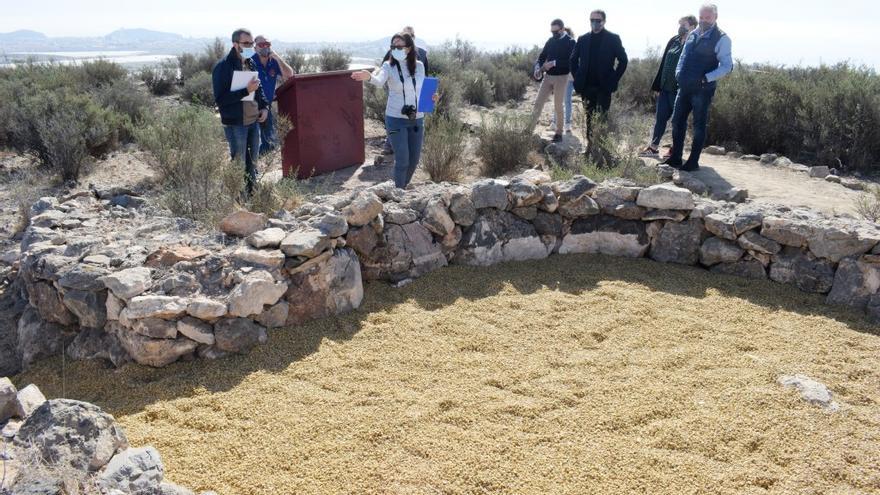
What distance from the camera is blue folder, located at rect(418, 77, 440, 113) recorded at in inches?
224

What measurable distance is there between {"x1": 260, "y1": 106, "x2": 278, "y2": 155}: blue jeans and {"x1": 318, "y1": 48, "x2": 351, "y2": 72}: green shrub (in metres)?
8.76

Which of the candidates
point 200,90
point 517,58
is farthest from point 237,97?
point 517,58

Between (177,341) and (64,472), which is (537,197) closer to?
(177,341)

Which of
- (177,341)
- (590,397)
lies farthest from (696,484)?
(177,341)

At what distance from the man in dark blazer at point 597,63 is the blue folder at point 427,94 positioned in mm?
2716

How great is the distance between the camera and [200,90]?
12.4 metres

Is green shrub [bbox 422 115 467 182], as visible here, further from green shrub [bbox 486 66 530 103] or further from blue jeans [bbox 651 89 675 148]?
green shrub [bbox 486 66 530 103]

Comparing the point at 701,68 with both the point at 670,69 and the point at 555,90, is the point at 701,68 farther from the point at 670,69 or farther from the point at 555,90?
the point at 555,90

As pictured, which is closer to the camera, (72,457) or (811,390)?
(72,457)

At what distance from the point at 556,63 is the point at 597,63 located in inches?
26.9

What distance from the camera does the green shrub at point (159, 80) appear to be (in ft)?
45.6

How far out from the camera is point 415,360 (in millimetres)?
3660

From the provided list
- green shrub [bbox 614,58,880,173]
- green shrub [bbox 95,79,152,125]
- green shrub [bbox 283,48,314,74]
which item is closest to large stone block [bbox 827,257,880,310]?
green shrub [bbox 614,58,880,173]

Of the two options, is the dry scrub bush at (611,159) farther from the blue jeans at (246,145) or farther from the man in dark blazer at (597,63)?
the blue jeans at (246,145)
